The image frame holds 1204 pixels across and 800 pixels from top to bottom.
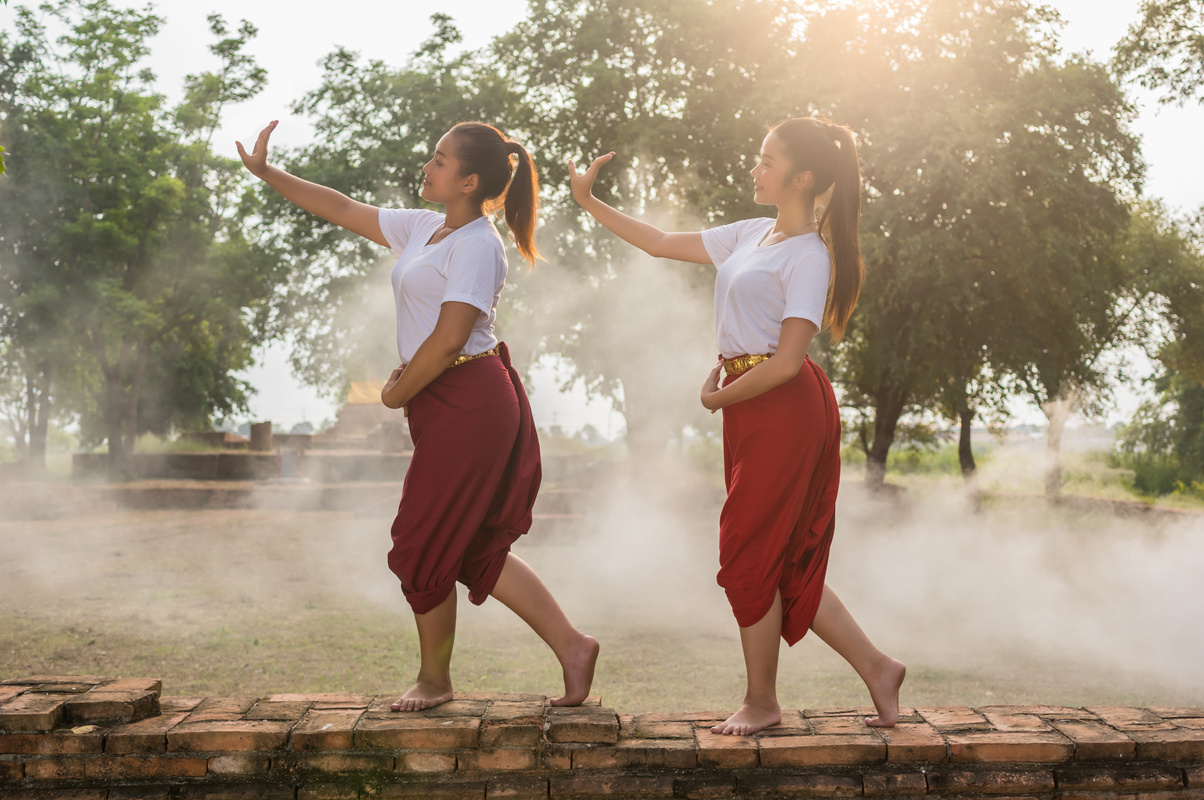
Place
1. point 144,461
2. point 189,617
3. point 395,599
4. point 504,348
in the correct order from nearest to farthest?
point 504,348
point 189,617
point 395,599
point 144,461

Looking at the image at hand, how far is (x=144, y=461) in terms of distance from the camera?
66.6 feet

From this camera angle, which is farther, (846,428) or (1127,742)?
(846,428)

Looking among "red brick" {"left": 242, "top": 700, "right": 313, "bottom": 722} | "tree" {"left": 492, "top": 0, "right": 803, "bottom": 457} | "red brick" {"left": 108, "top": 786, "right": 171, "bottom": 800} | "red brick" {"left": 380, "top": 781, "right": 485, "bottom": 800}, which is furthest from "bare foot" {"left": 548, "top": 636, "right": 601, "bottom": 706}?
"tree" {"left": 492, "top": 0, "right": 803, "bottom": 457}

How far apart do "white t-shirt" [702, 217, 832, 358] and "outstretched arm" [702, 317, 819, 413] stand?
0.03 metres

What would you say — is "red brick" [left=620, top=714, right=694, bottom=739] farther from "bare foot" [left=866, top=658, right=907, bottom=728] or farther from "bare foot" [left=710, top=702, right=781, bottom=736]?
"bare foot" [left=866, top=658, right=907, bottom=728]

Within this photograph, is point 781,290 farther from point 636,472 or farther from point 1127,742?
point 636,472

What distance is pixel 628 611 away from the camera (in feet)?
25.8

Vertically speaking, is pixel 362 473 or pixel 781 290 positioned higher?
pixel 781 290

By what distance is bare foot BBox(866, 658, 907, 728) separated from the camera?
267cm

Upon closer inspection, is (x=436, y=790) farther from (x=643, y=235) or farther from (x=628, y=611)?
(x=628, y=611)

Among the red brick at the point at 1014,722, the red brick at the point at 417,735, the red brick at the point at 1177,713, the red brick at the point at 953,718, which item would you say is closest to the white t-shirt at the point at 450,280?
the red brick at the point at 417,735

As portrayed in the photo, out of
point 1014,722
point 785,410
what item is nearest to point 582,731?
point 785,410

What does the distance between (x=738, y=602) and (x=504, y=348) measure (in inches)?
40.5

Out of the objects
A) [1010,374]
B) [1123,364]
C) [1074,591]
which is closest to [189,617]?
[1074,591]
